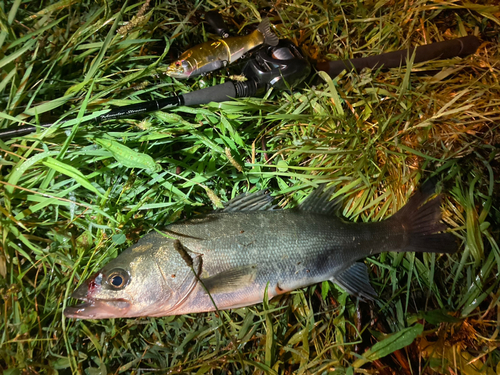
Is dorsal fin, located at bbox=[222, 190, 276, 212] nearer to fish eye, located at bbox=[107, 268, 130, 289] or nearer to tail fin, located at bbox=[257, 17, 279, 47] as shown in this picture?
fish eye, located at bbox=[107, 268, 130, 289]

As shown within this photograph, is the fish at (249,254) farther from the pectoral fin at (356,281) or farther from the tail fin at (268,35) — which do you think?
the tail fin at (268,35)

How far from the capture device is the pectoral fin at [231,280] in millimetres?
1841

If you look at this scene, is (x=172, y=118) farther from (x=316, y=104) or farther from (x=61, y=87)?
(x=316, y=104)

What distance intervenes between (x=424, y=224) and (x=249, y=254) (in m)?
1.42

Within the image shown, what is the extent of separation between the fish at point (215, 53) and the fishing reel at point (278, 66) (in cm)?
7

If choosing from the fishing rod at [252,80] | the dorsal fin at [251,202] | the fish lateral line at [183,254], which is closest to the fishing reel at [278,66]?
the fishing rod at [252,80]

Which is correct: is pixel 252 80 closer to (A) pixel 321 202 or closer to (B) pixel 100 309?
(A) pixel 321 202

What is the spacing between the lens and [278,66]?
6.70 ft

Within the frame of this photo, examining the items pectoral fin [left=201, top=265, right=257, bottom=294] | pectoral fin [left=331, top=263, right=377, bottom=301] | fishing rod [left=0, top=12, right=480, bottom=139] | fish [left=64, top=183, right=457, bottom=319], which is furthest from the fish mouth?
pectoral fin [left=331, top=263, right=377, bottom=301]

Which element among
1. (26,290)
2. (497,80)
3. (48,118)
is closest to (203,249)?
(26,290)

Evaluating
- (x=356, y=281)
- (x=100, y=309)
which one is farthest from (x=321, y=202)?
(x=100, y=309)

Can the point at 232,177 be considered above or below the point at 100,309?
above

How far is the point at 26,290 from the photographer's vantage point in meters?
2.09

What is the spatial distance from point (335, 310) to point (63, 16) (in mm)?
3193
